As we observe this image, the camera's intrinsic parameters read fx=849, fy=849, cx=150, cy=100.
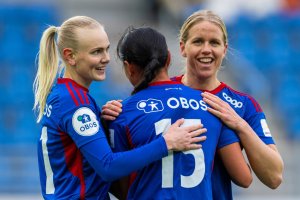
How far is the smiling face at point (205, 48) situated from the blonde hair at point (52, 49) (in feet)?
1.75

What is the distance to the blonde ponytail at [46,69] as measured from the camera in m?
4.58

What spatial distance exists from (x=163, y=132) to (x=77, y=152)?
48 cm

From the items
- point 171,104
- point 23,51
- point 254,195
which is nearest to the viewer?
point 171,104

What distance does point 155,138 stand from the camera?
429 centimetres

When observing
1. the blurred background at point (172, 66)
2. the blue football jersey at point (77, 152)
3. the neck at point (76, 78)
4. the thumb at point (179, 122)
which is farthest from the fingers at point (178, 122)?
the blurred background at point (172, 66)

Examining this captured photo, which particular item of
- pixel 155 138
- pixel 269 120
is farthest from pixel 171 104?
pixel 269 120

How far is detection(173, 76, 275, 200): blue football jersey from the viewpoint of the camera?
4547mm

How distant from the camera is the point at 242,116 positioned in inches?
182

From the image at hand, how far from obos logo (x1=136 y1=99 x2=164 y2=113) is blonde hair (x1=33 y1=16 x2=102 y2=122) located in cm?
49

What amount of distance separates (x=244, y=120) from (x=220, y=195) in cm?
42

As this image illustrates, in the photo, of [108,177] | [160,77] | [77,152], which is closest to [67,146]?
[77,152]

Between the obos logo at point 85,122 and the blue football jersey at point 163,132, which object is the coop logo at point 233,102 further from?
the obos logo at point 85,122

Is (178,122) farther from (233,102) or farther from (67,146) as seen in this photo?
(67,146)

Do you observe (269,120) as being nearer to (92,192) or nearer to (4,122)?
(4,122)
